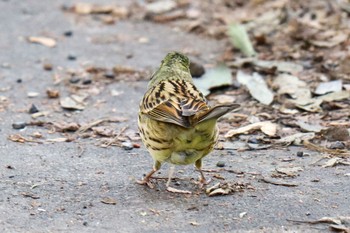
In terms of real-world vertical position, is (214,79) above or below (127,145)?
above

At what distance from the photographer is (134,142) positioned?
7.20 m

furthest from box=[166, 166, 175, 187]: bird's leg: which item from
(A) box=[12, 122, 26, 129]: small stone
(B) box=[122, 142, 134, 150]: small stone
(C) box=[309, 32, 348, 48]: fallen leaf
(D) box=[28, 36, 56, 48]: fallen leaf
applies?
(D) box=[28, 36, 56, 48]: fallen leaf

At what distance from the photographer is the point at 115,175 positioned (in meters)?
6.38

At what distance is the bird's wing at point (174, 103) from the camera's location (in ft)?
18.3

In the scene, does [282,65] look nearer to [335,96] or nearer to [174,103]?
[335,96]

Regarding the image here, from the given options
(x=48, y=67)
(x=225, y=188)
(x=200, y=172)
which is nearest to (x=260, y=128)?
(x=200, y=172)

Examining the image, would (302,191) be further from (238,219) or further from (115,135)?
(115,135)

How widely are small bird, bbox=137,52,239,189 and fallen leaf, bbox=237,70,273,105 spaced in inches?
72.0

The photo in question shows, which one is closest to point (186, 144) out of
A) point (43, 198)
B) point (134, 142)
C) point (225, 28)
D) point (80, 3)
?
point (43, 198)

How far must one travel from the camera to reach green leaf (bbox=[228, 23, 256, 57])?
9.35 metres

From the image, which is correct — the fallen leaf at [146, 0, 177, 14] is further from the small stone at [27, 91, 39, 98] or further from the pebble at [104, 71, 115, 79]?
the small stone at [27, 91, 39, 98]

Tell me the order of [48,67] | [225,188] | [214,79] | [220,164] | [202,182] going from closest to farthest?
1. [225,188]
2. [202,182]
3. [220,164]
4. [214,79]
5. [48,67]

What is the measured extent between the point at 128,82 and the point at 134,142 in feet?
5.64

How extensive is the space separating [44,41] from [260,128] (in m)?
3.67
